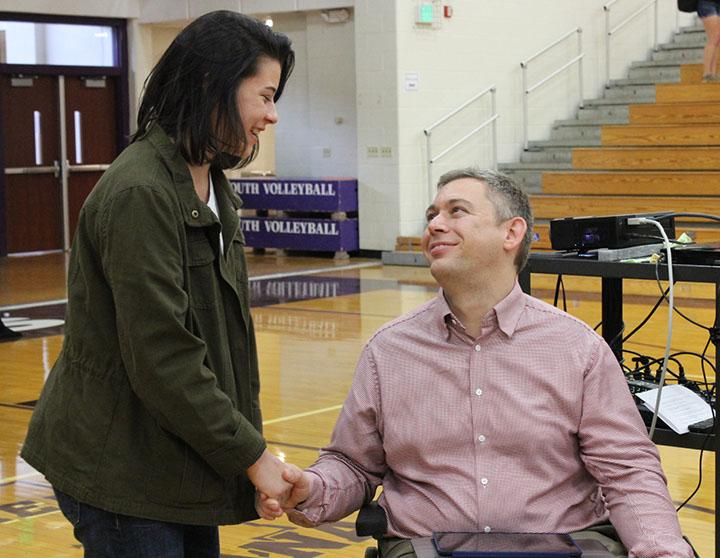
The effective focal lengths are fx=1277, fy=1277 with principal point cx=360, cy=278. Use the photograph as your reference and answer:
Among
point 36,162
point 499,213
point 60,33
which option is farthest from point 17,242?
point 499,213

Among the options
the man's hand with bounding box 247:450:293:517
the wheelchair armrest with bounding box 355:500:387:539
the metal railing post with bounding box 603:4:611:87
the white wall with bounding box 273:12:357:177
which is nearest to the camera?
the man's hand with bounding box 247:450:293:517

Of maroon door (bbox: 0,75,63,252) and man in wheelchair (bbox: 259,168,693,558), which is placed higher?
maroon door (bbox: 0,75,63,252)

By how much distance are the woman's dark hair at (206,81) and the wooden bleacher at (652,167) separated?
9.72 metres

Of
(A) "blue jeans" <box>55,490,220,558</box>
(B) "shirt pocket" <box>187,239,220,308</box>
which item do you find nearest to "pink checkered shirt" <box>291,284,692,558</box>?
(A) "blue jeans" <box>55,490,220,558</box>

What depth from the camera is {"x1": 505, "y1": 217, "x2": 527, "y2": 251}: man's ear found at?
2447 millimetres

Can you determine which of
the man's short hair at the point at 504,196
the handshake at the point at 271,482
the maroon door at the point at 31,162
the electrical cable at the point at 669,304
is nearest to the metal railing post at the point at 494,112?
the maroon door at the point at 31,162

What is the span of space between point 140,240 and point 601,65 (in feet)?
43.4

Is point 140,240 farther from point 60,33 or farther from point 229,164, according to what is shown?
point 60,33

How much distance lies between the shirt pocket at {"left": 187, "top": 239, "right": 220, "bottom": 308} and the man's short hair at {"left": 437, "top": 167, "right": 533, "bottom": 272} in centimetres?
61

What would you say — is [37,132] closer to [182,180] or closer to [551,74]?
[551,74]

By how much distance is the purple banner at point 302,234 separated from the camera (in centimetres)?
1291

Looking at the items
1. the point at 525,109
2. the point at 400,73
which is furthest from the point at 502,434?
the point at 525,109

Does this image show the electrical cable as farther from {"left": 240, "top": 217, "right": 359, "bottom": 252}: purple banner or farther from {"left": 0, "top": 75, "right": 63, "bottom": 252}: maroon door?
{"left": 0, "top": 75, "right": 63, "bottom": 252}: maroon door

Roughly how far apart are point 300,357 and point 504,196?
4.94 meters
